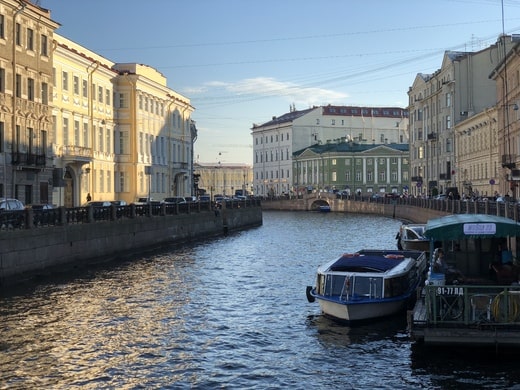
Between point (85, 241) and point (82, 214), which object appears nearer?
point (85, 241)

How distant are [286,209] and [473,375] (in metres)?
106

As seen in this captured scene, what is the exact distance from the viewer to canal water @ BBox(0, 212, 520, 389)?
15055mm

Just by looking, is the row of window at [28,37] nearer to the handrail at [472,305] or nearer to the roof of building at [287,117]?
the handrail at [472,305]

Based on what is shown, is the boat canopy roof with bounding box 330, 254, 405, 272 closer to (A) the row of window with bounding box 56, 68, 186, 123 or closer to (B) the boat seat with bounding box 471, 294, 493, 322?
(B) the boat seat with bounding box 471, 294, 493, 322

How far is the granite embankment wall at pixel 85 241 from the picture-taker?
87.0 feet

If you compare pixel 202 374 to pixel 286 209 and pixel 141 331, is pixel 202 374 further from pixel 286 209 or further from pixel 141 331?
pixel 286 209

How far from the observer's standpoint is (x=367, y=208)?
332 feet

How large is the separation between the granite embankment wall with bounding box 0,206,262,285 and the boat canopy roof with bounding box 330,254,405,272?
11.8m

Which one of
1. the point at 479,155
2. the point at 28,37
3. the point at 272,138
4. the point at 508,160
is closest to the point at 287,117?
the point at 272,138

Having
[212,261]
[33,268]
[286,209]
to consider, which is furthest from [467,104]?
[33,268]

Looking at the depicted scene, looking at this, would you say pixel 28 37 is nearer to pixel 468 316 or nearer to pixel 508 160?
pixel 508 160

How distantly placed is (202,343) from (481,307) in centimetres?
685

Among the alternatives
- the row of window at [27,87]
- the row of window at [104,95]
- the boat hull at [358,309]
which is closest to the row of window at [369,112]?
the row of window at [104,95]

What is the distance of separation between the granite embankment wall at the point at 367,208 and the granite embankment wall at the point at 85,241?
18719mm
